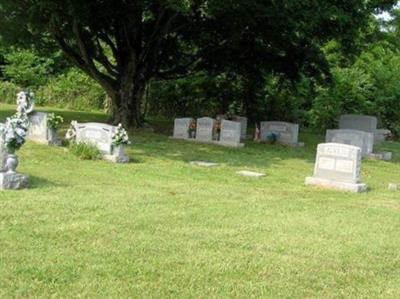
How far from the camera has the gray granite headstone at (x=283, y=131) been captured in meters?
20.1

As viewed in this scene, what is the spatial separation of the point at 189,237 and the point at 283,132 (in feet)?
45.0

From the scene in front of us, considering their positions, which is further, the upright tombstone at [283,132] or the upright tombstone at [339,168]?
the upright tombstone at [283,132]

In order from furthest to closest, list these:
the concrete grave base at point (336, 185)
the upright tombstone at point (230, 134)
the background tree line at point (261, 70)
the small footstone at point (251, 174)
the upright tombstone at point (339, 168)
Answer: the background tree line at point (261, 70) < the upright tombstone at point (230, 134) < the small footstone at point (251, 174) < the upright tombstone at point (339, 168) < the concrete grave base at point (336, 185)

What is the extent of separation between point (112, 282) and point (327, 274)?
6.82ft

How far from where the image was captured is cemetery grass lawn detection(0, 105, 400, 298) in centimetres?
544

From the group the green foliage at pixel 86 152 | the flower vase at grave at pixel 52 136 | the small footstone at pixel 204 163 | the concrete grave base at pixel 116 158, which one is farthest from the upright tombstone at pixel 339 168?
the flower vase at grave at pixel 52 136

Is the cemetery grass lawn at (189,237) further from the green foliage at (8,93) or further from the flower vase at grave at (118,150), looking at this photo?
the green foliage at (8,93)

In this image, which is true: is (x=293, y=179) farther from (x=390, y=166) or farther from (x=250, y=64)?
(x=250, y=64)

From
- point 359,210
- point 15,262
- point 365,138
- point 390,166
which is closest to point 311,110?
point 365,138

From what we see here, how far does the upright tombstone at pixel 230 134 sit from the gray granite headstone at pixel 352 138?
270 centimetres

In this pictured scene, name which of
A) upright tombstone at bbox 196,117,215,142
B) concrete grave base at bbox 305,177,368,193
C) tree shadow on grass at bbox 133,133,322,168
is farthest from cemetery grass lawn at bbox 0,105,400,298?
upright tombstone at bbox 196,117,215,142

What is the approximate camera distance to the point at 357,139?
707 inches

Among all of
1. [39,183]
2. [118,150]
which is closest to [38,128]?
[118,150]

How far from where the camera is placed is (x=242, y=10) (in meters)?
18.5
